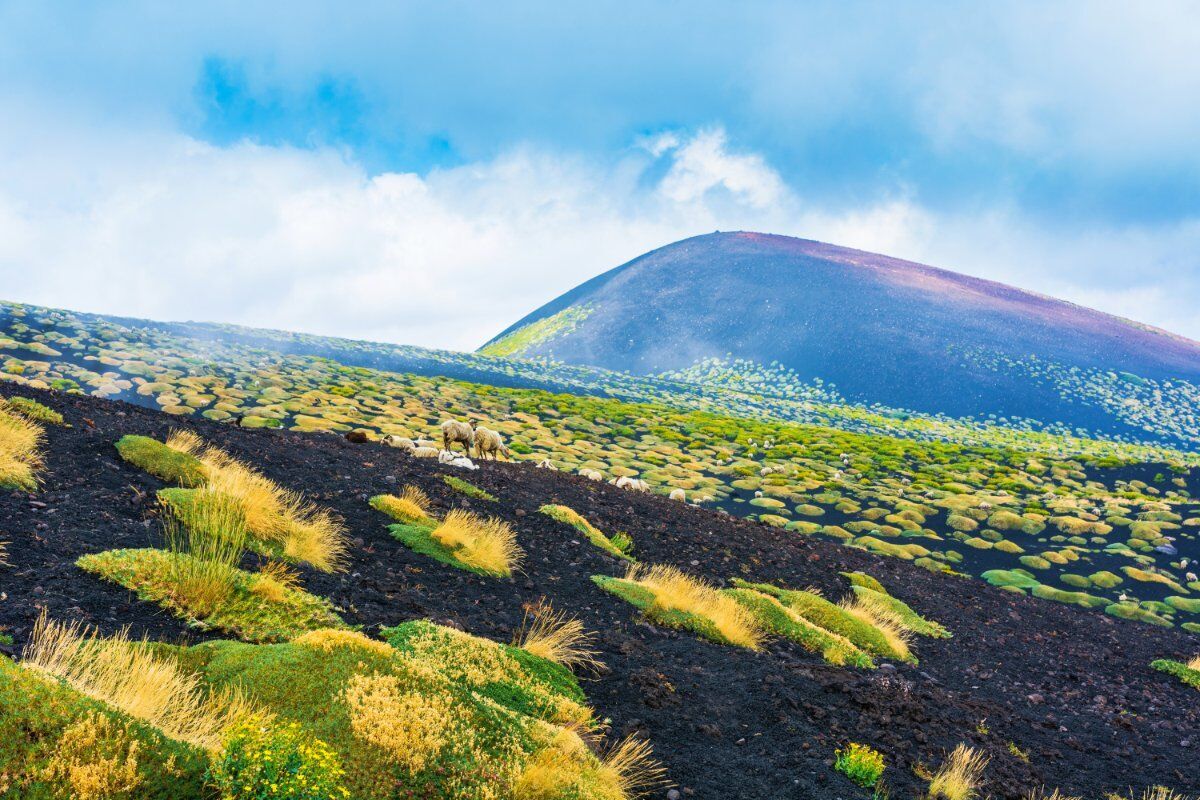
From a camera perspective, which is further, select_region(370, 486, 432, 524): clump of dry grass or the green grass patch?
select_region(370, 486, 432, 524): clump of dry grass

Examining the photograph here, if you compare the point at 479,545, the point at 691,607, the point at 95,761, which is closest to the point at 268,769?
the point at 95,761

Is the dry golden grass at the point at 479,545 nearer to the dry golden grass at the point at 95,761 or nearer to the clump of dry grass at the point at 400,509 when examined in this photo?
the clump of dry grass at the point at 400,509

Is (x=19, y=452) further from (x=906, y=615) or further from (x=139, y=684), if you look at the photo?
(x=906, y=615)

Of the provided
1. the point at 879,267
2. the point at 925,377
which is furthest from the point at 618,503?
the point at 879,267

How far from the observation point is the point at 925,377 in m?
108

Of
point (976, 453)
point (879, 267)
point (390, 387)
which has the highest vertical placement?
point (879, 267)

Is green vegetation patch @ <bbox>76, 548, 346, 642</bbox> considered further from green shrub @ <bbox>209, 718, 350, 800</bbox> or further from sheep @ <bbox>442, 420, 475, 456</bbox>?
sheep @ <bbox>442, 420, 475, 456</bbox>

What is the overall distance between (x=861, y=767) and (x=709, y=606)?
462 cm

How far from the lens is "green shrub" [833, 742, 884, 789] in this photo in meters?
6.56

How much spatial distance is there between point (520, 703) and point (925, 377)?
376 feet

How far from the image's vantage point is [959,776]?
7078 millimetres

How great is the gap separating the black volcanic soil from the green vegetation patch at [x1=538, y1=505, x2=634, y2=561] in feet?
1.21

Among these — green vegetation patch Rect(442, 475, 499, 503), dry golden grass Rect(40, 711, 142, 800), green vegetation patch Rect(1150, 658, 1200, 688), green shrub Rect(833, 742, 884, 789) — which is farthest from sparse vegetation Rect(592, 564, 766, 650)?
green vegetation patch Rect(1150, 658, 1200, 688)

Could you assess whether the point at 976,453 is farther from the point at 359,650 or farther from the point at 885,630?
the point at 359,650
